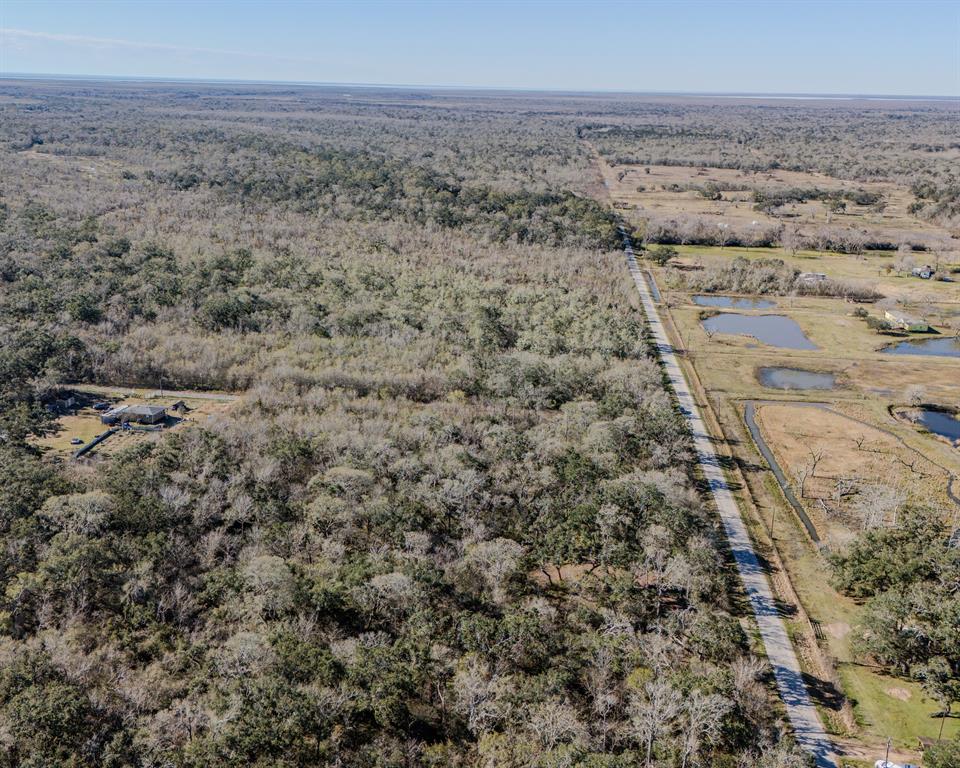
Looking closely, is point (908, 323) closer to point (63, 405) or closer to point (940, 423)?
point (940, 423)

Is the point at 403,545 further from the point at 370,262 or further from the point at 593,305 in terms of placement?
the point at 370,262

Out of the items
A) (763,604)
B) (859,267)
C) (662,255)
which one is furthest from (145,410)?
(859,267)

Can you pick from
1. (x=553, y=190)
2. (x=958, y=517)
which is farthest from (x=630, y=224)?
(x=958, y=517)

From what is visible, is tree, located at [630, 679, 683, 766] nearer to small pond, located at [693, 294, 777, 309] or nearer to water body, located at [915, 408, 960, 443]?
water body, located at [915, 408, 960, 443]

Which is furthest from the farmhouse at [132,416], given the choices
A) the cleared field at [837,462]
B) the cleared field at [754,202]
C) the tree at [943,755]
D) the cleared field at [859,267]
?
the cleared field at [754,202]

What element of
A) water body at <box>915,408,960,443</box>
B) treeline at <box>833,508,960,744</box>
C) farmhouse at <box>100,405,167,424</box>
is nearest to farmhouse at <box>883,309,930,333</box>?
water body at <box>915,408,960,443</box>

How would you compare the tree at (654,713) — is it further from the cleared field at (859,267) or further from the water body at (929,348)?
the cleared field at (859,267)
